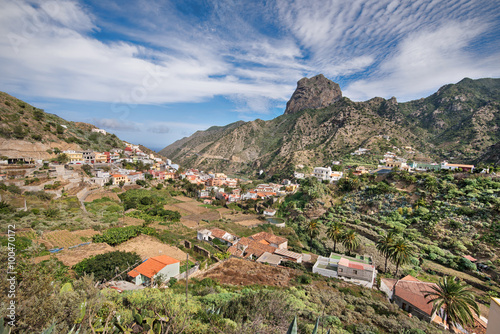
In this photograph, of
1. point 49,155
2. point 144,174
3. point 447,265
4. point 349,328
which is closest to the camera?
point 349,328

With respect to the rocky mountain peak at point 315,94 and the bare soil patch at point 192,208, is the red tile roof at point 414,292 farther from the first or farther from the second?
the rocky mountain peak at point 315,94

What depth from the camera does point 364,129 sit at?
85.0m

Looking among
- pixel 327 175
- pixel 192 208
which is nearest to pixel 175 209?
pixel 192 208

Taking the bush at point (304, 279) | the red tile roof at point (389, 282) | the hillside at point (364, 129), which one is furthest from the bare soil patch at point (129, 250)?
the hillside at point (364, 129)

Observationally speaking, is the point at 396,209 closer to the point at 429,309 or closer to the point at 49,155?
the point at 429,309

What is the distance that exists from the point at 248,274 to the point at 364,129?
84.8 meters

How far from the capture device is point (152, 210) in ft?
103

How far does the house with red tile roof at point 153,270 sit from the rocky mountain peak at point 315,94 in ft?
501

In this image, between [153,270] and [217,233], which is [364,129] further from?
[153,270]

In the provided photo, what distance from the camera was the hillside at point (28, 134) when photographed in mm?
36656

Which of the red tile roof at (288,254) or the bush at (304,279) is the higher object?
the bush at (304,279)

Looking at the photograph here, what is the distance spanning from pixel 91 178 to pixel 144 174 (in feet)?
41.8

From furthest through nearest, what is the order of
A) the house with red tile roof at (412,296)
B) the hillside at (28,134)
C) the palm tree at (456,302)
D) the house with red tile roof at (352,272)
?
the hillside at (28,134), the house with red tile roof at (352,272), the house with red tile roof at (412,296), the palm tree at (456,302)

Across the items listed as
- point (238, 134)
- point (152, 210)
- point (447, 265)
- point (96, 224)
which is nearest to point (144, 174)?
point (152, 210)
